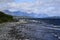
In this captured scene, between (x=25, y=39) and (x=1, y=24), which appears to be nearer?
(x=25, y=39)

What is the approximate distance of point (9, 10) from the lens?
7438mm

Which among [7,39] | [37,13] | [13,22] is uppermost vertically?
[37,13]

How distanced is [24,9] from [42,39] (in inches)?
86.4

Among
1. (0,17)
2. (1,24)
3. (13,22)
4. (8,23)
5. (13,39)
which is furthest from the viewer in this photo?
(13,22)

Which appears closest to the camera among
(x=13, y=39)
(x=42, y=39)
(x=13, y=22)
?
(x=13, y=39)

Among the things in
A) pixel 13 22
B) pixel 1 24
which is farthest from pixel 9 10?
pixel 13 22

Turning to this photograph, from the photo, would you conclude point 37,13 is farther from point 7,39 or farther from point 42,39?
point 7,39

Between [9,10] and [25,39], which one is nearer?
[25,39]

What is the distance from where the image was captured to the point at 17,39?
5398mm

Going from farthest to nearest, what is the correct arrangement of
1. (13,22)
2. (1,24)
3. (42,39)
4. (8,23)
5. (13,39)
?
(13,22)
(8,23)
(1,24)
(42,39)
(13,39)

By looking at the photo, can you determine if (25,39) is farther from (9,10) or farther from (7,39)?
(9,10)

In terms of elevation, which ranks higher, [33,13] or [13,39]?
[33,13]

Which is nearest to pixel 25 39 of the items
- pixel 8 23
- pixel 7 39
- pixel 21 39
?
pixel 21 39

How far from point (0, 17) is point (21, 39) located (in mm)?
4359
